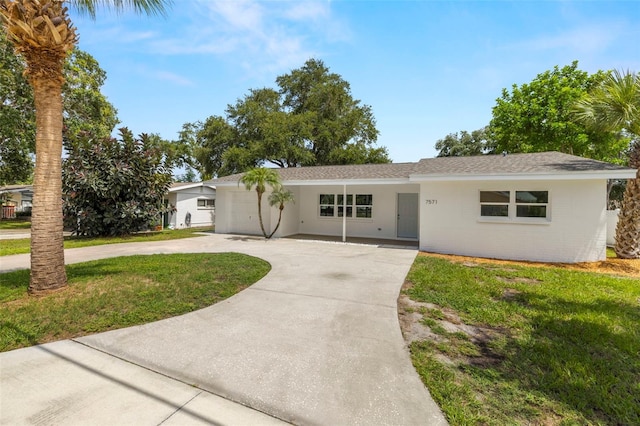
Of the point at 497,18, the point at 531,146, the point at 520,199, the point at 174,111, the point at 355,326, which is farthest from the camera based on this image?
the point at 531,146

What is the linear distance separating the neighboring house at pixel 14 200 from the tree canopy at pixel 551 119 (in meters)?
40.9

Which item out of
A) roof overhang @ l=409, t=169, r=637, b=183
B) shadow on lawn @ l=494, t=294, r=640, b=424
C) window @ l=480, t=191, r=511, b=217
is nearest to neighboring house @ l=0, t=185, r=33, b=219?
roof overhang @ l=409, t=169, r=637, b=183

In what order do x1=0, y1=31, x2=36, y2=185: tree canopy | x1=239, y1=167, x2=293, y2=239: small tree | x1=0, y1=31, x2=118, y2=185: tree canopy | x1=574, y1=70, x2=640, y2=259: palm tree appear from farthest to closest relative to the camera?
x1=0, y1=31, x2=118, y2=185: tree canopy → x1=0, y1=31, x2=36, y2=185: tree canopy → x1=239, y1=167, x2=293, y2=239: small tree → x1=574, y1=70, x2=640, y2=259: palm tree

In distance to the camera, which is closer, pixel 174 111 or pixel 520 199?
pixel 520 199

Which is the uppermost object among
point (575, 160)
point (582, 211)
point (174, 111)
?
point (174, 111)

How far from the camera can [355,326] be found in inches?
157

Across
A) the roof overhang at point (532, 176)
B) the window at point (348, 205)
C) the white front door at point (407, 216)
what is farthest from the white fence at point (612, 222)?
the window at point (348, 205)

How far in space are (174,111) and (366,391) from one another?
53.6 ft

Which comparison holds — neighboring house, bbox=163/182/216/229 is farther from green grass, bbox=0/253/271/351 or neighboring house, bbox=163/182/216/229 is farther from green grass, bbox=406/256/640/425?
→ green grass, bbox=406/256/640/425

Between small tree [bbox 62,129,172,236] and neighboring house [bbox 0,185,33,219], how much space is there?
20.9 meters

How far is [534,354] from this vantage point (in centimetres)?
328

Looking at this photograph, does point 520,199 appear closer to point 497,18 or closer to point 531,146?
point 497,18

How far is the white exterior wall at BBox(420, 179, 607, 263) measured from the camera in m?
8.46

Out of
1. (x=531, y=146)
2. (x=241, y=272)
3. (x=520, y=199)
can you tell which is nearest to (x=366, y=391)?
(x=241, y=272)
